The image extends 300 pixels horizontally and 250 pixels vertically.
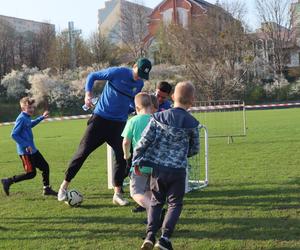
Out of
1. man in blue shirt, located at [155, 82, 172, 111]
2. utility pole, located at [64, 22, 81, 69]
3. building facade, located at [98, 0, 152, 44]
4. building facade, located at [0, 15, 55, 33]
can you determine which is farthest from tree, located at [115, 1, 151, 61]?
man in blue shirt, located at [155, 82, 172, 111]

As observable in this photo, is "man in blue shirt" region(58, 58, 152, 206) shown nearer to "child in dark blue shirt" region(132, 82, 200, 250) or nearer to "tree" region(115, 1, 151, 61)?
"child in dark blue shirt" region(132, 82, 200, 250)

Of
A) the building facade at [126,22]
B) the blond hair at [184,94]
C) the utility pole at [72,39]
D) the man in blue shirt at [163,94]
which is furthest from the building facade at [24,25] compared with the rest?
the blond hair at [184,94]

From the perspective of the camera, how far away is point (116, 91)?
7008 millimetres

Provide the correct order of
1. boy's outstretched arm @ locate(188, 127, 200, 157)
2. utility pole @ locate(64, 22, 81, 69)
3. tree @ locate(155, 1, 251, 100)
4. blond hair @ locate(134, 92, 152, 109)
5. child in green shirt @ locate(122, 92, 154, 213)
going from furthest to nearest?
utility pole @ locate(64, 22, 81, 69), tree @ locate(155, 1, 251, 100), blond hair @ locate(134, 92, 152, 109), child in green shirt @ locate(122, 92, 154, 213), boy's outstretched arm @ locate(188, 127, 200, 157)

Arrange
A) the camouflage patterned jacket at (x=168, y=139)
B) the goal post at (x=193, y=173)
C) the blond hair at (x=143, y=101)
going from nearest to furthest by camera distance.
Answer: the camouflage patterned jacket at (x=168, y=139)
the blond hair at (x=143, y=101)
the goal post at (x=193, y=173)

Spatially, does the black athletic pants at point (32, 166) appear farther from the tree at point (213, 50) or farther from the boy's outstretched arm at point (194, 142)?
the tree at point (213, 50)

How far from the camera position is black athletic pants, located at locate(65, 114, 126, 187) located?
7055mm

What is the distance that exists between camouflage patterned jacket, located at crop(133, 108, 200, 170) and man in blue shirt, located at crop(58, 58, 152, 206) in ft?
6.41

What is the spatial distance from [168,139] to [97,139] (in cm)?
230

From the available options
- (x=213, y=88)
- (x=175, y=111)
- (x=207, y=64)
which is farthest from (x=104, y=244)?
(x=207, y=64)

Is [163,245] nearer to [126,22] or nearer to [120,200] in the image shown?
[120,200]

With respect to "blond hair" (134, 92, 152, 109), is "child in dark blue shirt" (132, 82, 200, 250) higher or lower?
lower

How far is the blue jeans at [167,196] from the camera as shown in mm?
4992

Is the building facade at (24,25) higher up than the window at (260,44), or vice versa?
the building facade at (24,25)
